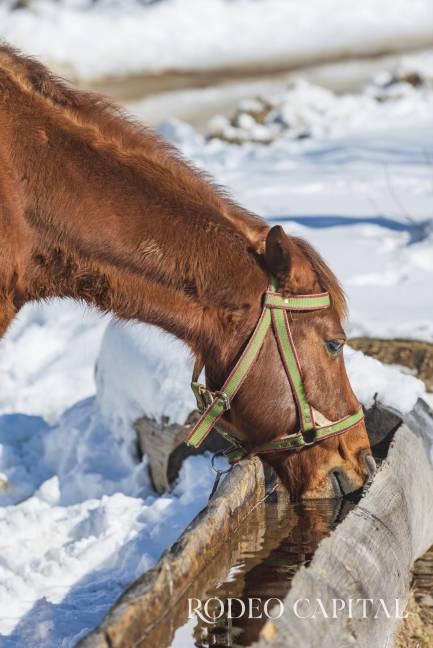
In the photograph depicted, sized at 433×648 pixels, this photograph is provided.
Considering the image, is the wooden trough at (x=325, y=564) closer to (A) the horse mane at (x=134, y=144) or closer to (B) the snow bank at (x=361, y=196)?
(A) the horse mane at (x=134, y=144)

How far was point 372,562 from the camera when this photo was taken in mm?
3066

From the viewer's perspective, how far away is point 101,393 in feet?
17.2

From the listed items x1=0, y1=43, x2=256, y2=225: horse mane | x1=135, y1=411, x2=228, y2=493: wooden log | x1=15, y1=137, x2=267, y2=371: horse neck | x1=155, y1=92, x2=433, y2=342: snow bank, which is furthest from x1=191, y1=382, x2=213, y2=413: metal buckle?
x1=155, y1=92, x2=433, y2=342: snow bank

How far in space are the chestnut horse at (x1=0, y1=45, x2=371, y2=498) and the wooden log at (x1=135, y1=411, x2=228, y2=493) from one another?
Result: 3.76 ft

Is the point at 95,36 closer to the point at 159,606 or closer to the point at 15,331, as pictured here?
the point at 15,331

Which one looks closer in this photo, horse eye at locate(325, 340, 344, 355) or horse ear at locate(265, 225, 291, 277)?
horse ear at locate(265, 225, 291, 277)

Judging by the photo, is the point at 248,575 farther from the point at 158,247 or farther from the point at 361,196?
the point at 361,196

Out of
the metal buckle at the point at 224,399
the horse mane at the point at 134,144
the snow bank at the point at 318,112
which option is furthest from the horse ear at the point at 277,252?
the snow bank at the point at 318,112

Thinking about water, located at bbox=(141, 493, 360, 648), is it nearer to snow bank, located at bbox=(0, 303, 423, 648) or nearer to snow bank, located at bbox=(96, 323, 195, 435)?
snow bank, located at bbox=(0, 303, 423, 648)

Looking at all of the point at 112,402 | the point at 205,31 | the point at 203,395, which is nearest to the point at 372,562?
the point at 203,395

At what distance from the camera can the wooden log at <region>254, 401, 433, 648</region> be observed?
2.60m

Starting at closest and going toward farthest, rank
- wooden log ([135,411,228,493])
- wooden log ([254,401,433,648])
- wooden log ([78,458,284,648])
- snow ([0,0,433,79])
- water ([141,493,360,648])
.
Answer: wooden log ([78,458,284,648]) → wooden log ([254,401,433,648]) → water ([141,493,360,648]) → wooden log ([135,411,228,493]) → snow ([0,0,433,79])

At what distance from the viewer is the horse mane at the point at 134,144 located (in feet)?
10.9

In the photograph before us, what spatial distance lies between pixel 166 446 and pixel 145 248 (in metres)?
1.61
